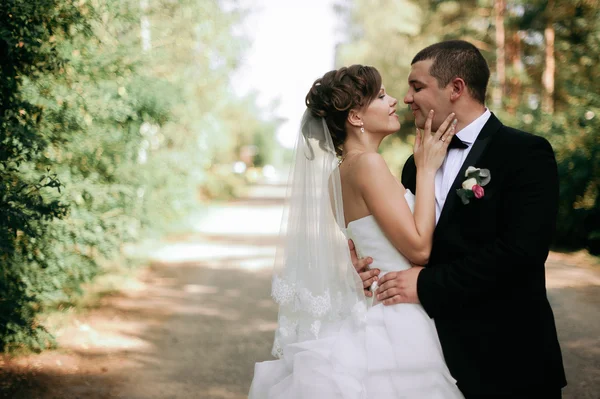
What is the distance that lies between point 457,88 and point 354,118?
2.02 ft

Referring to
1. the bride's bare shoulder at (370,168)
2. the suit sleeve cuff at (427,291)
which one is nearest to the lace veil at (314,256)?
the bride's bare shoulder at (370,168)

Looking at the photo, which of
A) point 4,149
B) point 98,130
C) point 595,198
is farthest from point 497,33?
point 4,149

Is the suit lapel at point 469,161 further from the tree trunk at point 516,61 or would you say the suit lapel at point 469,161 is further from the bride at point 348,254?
the tree trunk at point 516,61

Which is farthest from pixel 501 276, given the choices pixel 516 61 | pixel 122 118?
pixel 516 61

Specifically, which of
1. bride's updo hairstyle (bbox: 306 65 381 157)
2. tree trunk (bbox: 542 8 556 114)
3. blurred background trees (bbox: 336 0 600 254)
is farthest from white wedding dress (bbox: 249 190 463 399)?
Result: tree trunk (bbox: 542 8 556 114)

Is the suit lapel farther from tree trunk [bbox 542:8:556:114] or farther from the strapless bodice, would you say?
tree trunk [bbox 542:8:556:114]

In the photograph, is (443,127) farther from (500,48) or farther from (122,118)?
(500,48)

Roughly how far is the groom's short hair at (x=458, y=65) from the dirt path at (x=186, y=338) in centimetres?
355

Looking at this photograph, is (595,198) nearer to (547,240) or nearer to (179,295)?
(179,295)

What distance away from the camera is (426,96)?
9.78 ft

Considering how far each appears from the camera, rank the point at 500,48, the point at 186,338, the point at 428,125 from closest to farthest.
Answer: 1. the point at 428,125
2. the point at 186,338
3. the point at 500,48

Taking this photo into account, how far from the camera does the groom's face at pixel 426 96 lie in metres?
2.95

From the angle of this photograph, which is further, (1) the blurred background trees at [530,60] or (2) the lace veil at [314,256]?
(1) the blurred background trees at [530,60]

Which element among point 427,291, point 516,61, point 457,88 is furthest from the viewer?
point 516,61
